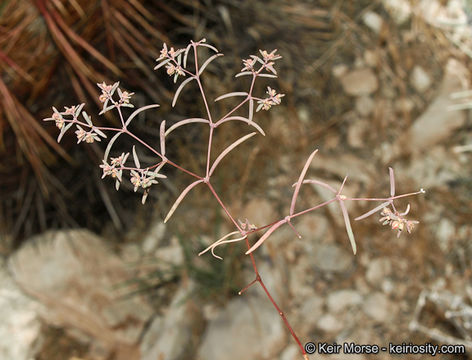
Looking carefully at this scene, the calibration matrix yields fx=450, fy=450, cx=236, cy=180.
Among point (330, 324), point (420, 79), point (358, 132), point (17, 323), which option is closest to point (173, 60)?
point (330, 324)

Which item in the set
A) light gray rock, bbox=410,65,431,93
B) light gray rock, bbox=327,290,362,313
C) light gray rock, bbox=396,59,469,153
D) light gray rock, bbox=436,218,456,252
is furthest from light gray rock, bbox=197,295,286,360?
Answer: light gray rock, bbox=410,65,431,93

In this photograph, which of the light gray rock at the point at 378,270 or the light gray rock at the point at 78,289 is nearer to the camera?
the light gray rock at the point at 378,270

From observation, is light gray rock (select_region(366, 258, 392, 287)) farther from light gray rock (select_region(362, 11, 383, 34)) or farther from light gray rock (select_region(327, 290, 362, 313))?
light gray rock (select_region(362, 11, 383, 34))

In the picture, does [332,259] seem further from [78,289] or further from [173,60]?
[173,60]

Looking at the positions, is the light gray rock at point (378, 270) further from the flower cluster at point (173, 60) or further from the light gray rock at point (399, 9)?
the flower cluster at point (173, 60)

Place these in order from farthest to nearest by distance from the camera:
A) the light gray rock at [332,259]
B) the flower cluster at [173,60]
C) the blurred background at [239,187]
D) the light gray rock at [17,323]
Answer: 1. the light gray rock at [17,323]
2. the light gray rock at [332,259]
3. the blurred background at [239,187]
4. the flower cluster at [173,60]

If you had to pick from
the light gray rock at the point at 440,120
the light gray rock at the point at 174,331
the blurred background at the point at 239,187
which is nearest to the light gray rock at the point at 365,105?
the blurred background at the point at 239,187
